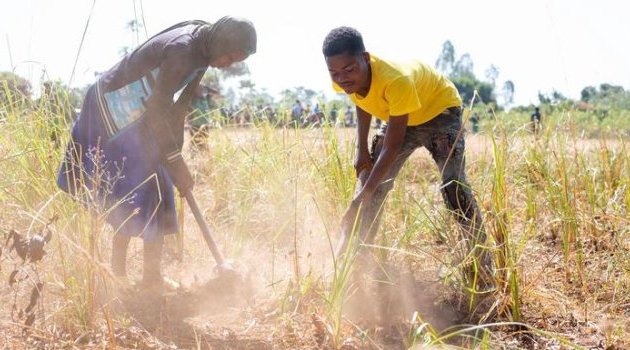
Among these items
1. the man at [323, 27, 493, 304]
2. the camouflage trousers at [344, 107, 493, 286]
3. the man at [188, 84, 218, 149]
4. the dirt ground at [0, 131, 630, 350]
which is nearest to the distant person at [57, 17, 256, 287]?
the dirt ground at [0, 131, 630, 350]

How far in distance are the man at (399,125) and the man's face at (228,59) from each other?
1.30 feet

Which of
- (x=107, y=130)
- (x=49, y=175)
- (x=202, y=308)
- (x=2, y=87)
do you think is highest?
(x=2, y=87)

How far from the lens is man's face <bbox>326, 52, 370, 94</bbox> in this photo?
2.13 meters

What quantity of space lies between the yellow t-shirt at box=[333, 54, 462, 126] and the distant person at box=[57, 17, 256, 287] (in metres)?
0.56

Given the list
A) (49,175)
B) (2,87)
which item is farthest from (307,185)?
(2,87)

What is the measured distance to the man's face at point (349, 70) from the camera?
6.98ft

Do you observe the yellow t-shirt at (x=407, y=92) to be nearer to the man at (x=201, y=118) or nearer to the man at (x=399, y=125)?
the man at (x=399, y=125)

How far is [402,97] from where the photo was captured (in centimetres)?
215

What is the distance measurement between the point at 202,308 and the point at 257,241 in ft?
3.10

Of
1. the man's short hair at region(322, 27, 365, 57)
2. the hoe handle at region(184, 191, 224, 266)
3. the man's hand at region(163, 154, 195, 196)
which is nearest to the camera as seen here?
the man's short hair at region(322, 27, 365, 57)

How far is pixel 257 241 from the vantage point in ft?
11.4

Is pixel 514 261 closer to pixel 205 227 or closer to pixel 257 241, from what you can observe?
pixel 205 227

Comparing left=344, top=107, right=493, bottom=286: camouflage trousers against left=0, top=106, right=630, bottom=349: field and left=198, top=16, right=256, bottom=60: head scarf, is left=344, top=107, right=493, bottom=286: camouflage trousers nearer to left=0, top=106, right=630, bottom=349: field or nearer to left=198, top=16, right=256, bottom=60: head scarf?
left=0, top=106, right=630, bottom=349: field

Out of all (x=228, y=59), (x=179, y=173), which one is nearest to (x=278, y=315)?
(x=179, y=173)
